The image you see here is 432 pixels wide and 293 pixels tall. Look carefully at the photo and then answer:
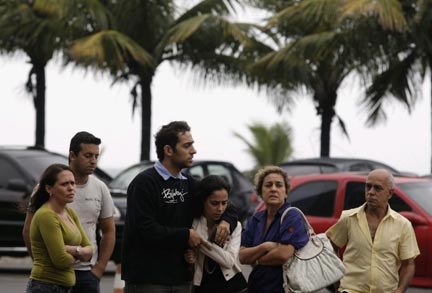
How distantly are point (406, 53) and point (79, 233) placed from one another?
2399 centimetres

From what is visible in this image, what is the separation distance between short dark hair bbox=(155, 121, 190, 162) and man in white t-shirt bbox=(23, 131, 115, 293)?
673 mm

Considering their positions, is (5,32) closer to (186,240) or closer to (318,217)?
(318,217)

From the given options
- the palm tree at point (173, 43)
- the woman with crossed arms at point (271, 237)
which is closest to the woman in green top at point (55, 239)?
the woman with crossed arms at point (271, 237)

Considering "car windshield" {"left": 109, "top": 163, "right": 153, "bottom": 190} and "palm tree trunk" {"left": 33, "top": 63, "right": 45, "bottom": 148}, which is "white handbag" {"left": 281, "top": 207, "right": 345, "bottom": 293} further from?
"palm tree trunk" {"left": 33, "top": 63, "right": 45, "bottom": 148}

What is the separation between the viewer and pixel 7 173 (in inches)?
680

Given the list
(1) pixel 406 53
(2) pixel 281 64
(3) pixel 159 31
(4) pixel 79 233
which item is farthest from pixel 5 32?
(4) pixel 79 233

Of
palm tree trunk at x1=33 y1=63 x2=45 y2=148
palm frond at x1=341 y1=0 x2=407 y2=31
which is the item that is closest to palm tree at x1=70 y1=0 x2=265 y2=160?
palm tree trunk at x1=33 y1=63 x2=45 y2=148

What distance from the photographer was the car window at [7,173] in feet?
56.3

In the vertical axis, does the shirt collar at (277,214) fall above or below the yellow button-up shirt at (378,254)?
above

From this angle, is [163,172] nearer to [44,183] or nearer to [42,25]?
[44,183]

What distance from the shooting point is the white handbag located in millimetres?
7125

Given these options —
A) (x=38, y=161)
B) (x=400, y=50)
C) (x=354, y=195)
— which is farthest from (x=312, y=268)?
(x=400, y=50)

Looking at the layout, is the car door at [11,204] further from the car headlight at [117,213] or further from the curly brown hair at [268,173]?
the curly brown hair at [268,173]

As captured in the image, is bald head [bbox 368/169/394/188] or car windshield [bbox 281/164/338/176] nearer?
bald head [bbox 368/169/394/188]
